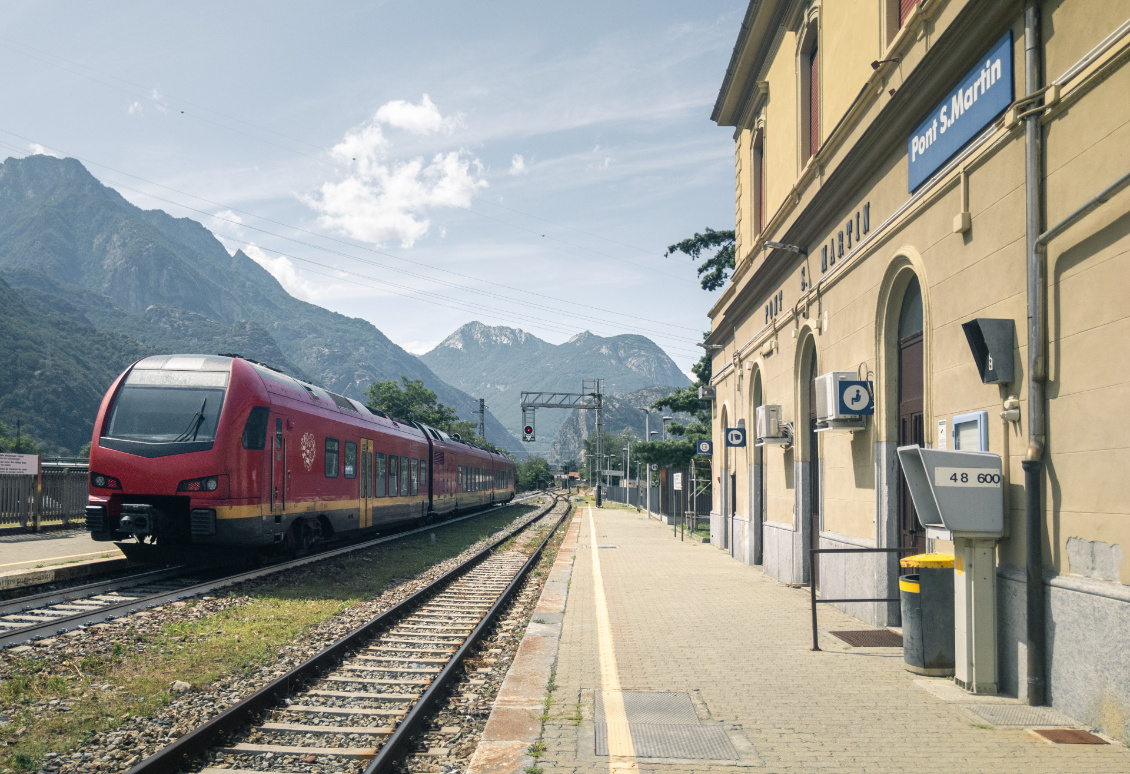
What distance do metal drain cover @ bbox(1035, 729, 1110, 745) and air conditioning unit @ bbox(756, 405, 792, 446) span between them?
28.0ft

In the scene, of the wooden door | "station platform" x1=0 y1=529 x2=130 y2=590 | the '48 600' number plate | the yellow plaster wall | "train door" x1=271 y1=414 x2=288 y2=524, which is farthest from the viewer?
"train door" x1=271 y1=414 x2=288 y2=524

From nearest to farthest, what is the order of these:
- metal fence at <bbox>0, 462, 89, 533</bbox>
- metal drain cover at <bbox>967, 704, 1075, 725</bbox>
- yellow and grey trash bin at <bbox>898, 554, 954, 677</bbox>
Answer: metal drain cover at <bbox>967, 704, 1075, 725</bbox> → yellow and grey trash bin at <bbox>898, 554, 954, 677</bbox> → metal fence at <bbox>0, 462, 89, 533</bbox>

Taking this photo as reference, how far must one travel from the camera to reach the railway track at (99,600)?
27.6ft

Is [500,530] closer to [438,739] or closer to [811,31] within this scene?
[811,31]

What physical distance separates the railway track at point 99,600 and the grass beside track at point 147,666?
0.56 m

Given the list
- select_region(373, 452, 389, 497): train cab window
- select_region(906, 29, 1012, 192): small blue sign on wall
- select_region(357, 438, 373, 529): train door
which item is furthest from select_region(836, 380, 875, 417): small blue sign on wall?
select_region(373, 452, 389, 497): train cab window

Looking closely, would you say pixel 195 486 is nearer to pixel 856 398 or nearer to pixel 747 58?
pixel 856 398

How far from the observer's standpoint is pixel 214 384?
12188mm

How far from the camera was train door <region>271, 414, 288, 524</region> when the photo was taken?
13.0 m

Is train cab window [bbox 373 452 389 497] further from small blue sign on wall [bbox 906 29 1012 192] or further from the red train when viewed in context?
small blue sign on wall [bbox 906 29 1012 192]

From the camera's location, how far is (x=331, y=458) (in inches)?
622

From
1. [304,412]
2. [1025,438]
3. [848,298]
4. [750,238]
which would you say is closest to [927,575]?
[1025,438]

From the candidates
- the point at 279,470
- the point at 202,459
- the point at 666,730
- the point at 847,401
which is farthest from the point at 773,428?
the point at 666,730

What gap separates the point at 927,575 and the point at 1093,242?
2908 mm
